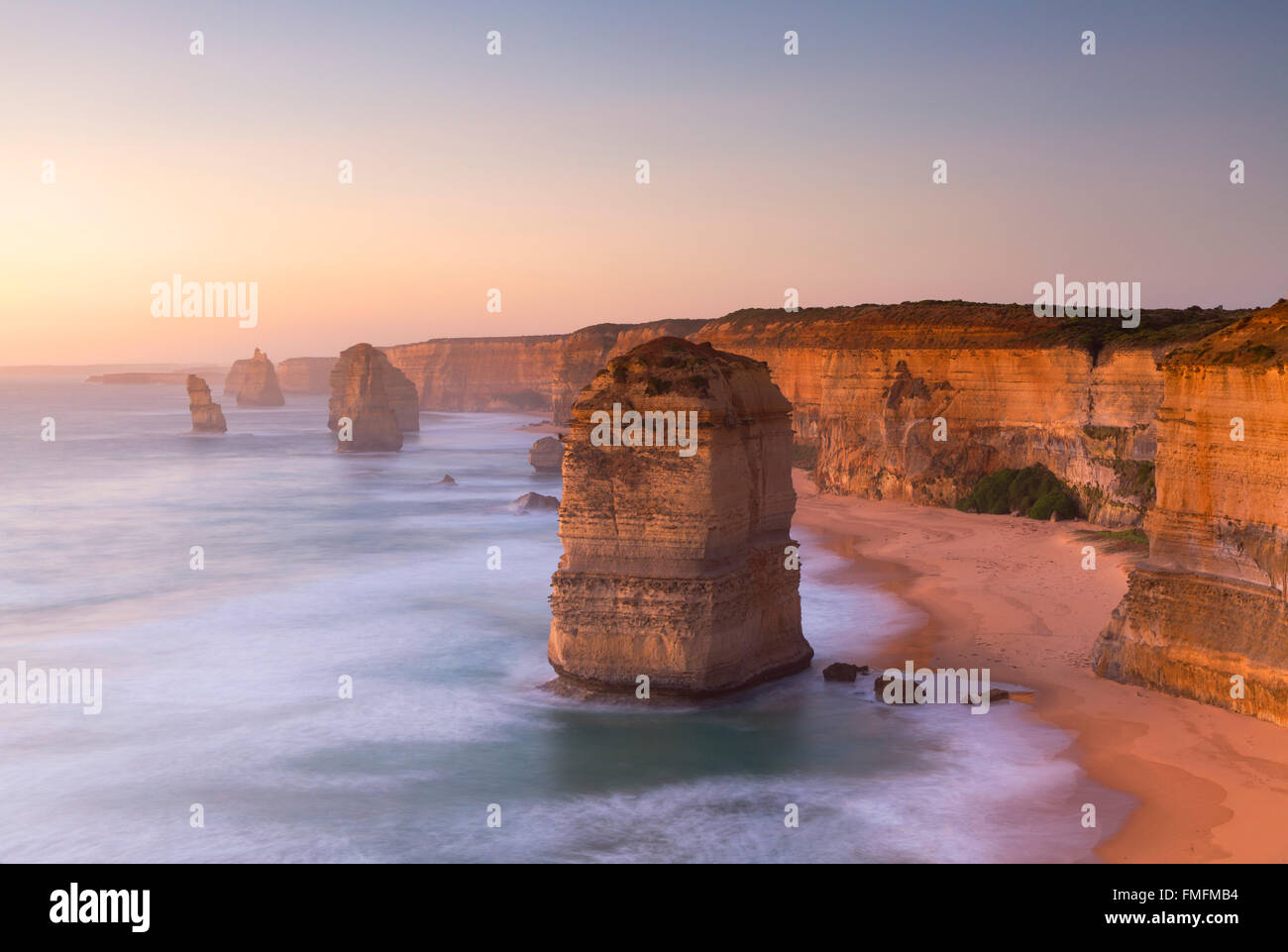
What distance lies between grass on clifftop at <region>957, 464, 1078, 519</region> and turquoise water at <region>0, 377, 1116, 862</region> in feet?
29.3

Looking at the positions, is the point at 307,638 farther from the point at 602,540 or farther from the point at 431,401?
the point at 431,401

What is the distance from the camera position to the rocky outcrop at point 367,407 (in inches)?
3219

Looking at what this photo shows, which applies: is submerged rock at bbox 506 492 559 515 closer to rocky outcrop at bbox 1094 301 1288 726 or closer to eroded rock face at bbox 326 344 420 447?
rocky outcrop at bbox 1094 301 1288 726

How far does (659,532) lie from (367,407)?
222ft

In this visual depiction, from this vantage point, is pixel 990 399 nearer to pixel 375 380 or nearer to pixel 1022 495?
pixel 1022 495

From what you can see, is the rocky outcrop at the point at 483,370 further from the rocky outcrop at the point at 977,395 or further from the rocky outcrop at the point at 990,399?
the rocky outcrop at the point at 990,399

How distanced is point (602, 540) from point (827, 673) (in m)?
5.53

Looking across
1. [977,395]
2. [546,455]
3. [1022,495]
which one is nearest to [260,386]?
[546,455]

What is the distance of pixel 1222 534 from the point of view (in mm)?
18172

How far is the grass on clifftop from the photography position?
39188mm

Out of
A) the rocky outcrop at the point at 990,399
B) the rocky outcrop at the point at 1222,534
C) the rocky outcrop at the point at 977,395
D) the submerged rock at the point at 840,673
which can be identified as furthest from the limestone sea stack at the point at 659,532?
the rocky outcrop at the point at 977,395

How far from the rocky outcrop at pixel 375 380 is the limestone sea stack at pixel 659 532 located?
64.4 metres

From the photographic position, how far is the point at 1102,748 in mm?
17484

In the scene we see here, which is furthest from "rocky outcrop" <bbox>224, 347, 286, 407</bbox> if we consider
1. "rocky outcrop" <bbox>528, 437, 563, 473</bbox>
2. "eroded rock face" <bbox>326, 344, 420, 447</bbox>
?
"rocky outcrop" <bbox>528, 437, 563, 473</bbox>
